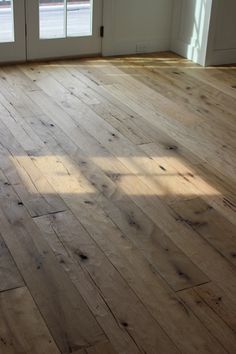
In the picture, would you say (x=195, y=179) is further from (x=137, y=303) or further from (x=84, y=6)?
(x=84, y=6)

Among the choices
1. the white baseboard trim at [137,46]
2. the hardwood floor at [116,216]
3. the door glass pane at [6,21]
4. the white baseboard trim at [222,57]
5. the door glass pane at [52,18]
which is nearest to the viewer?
the hardwood floor at [116,216]

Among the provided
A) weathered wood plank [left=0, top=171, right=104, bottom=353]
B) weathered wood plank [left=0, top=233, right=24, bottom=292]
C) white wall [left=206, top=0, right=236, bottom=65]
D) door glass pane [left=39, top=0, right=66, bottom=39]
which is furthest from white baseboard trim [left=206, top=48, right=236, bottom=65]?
weathered wood plank [left=0, top=233, right=24, bottom=292]

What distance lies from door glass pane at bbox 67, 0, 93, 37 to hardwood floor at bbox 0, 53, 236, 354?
2.25 feet

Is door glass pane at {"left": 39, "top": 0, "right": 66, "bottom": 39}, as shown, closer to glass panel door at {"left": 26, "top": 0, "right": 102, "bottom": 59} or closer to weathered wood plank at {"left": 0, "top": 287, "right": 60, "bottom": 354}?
glass panel door at {"left": 26, "top": 0, "right": 102, "bottom": 59}

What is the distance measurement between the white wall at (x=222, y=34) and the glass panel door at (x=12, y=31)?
1575 mm

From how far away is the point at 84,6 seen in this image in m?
4.83

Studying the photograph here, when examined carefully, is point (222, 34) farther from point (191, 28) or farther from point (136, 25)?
point (136, 25)

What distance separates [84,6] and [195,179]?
2416 millimetres

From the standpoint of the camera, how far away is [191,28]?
16.4 ft

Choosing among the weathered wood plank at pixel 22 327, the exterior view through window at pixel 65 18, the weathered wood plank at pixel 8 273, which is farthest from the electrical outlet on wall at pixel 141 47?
the weathered wood plank at pixel 22 327

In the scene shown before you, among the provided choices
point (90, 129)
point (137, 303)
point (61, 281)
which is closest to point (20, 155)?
point (90, 129)

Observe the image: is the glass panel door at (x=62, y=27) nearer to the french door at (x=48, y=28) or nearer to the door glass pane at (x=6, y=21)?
the french door at (x=48, y=28)

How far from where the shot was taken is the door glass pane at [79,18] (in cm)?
479

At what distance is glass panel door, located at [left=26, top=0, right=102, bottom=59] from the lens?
15.4ft
